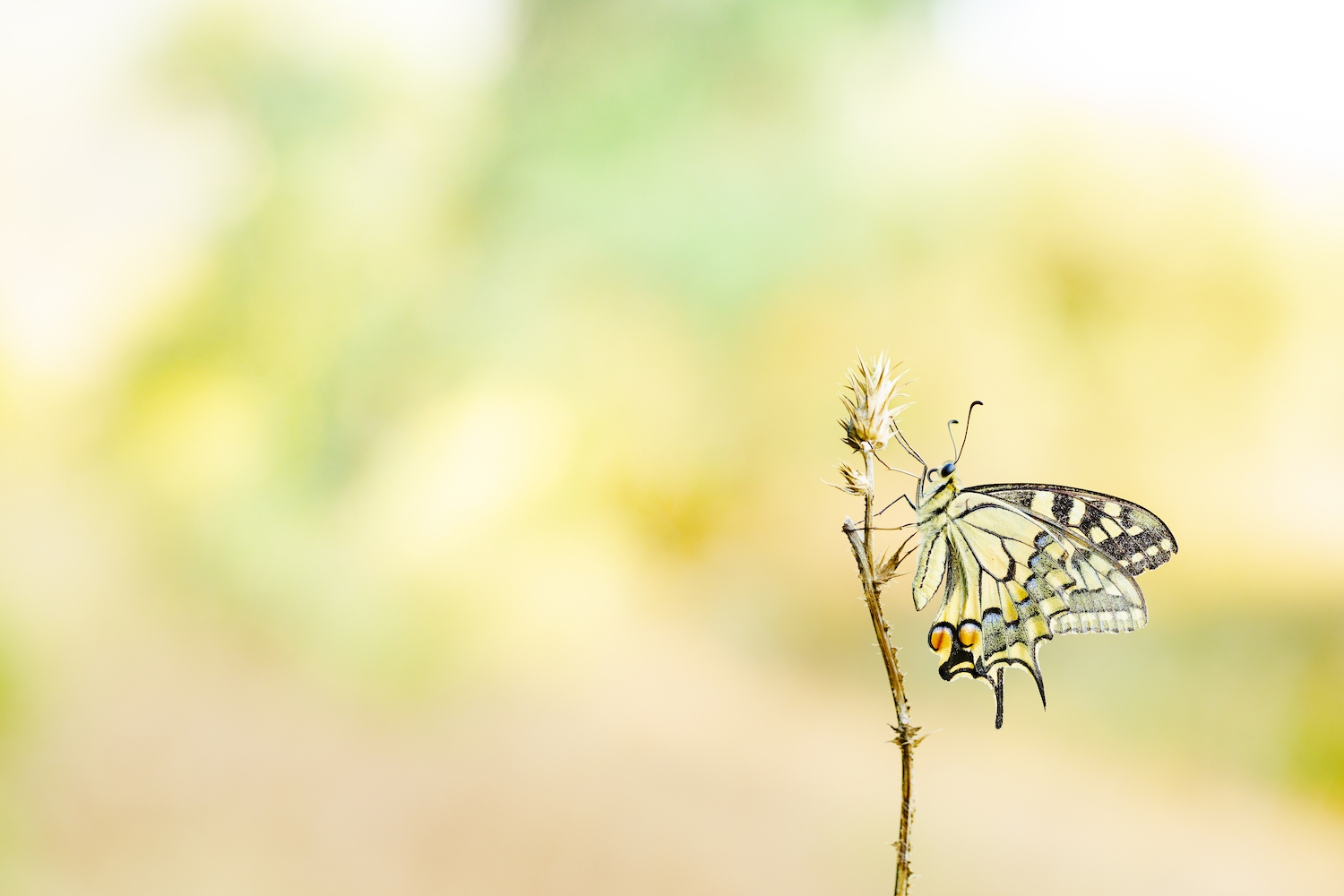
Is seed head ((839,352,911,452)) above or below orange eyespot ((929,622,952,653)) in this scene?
above

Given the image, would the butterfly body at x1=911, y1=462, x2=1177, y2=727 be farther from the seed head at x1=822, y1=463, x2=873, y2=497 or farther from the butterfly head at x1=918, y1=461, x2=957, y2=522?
the seed head at x1=822, y1=463, x2=873, y2=497

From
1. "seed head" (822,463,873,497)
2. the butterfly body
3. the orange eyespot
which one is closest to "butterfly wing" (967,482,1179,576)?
the butterfly body

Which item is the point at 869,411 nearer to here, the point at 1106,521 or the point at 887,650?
the point at 887,650

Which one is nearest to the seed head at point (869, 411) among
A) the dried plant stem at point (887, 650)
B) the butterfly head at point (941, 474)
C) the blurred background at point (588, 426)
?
the dried plant stem at point (887, 650)

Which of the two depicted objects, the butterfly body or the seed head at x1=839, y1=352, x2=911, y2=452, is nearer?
the seed head at x1=839, y1=352, x2=911, y2=452

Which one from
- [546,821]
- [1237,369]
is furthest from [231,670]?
[1237,369]

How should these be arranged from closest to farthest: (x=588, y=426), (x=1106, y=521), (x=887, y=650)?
(x=887, y=650), (x=1106, y=521), (x=588, y=426)

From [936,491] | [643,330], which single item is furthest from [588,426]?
[936,491]
